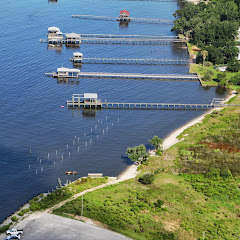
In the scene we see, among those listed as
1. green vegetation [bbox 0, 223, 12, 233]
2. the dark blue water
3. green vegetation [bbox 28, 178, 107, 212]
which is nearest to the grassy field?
green vegetation [bbox 28, 178, 107, 212]

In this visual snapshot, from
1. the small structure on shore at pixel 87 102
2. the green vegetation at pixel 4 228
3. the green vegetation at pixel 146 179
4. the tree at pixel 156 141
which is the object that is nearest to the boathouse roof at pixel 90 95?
the small structure on shore at pixel 87 102

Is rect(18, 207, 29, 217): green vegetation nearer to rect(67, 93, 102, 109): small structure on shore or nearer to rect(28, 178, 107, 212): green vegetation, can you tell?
rect(28, 178, 107, 212): green vegetation

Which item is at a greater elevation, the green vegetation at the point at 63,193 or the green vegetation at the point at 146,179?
the green vegetation at the point at 146,179

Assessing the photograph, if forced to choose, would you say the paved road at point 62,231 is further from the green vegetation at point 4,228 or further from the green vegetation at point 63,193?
the green vegetation at point 63,193

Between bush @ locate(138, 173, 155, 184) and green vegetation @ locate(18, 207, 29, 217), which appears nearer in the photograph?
green vegetation @ locate(18, 207, 29, 217)

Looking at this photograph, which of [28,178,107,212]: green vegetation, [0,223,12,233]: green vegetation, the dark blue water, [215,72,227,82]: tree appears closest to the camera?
[0,223,12,233]: green vegetation

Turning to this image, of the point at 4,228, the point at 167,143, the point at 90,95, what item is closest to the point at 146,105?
the point at 90,95
